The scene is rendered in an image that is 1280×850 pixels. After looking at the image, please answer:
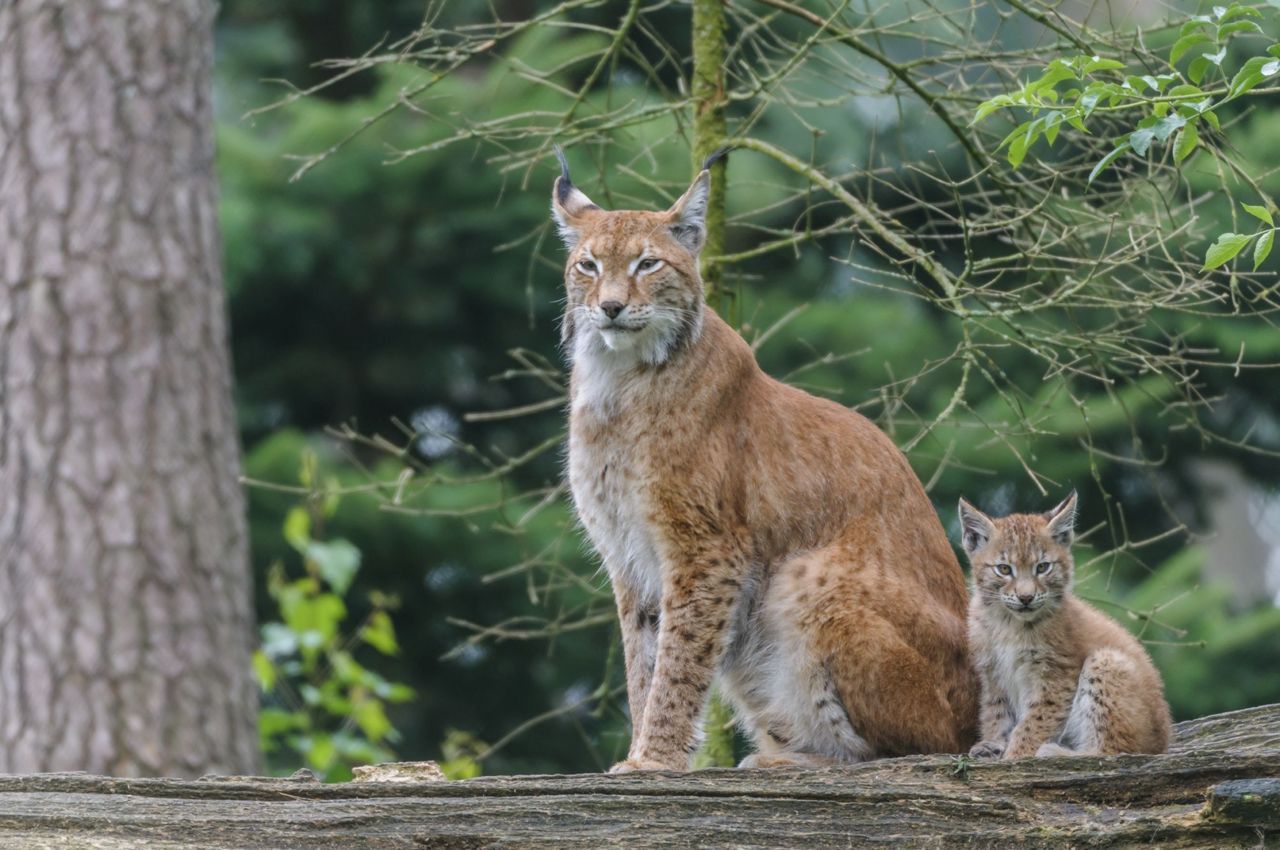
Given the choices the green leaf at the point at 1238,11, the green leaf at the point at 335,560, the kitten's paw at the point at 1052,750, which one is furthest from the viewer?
the green leaf at the point at 335,560

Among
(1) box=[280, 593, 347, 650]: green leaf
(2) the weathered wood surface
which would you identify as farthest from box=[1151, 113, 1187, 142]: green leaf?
(1) box=[280, 593, 347, 650]: green leaf

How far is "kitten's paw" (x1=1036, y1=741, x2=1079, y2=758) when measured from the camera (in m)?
5.22

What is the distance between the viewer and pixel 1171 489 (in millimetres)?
14773

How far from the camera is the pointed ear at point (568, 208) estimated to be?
244 inches

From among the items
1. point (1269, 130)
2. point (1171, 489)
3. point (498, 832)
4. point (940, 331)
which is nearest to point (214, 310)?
point (498, 832)

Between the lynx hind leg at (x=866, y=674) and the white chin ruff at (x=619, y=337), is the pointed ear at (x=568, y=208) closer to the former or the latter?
the white chin ruff at (x=619, y=337)

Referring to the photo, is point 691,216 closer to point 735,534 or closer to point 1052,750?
point 735,534

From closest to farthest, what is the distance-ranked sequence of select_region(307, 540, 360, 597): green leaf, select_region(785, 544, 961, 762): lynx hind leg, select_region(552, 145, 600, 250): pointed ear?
select_region(785, 544, 961, 762): lynx hind leg → select_region(552, 145, 600, 250): pointed ear → select_region(307, 540, 360, 597): green leaf

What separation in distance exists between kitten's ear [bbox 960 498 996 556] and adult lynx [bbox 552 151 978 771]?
0.63ft

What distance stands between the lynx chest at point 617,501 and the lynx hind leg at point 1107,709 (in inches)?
58.0

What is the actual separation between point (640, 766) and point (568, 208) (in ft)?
6.72

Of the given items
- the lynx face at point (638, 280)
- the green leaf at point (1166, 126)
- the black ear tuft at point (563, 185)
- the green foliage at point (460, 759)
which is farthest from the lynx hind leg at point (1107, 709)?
the black ear tuft at point (563, 185)

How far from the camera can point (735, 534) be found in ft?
19.2

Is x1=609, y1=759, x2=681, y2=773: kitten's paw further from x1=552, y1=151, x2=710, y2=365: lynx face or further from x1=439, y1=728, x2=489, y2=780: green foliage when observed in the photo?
x1=552, y1=151, x2=710, y2=365: lynx face
